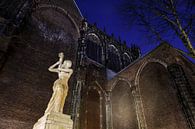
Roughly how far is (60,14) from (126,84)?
862cm

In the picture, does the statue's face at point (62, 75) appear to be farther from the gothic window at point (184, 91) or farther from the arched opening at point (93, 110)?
the arched opening at point (93, 110)

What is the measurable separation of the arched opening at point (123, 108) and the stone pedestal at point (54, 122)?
7711 millimetres

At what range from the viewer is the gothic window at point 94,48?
16.2 m

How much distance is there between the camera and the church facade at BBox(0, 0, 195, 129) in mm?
8836

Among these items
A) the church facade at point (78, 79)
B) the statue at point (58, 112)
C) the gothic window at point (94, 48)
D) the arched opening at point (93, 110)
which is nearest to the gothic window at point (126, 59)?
the gothic window at point (94, 48)

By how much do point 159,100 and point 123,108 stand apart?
10.9 ft

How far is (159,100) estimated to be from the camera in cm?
990

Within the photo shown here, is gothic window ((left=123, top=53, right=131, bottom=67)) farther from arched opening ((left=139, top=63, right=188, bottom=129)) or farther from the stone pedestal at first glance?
the stone pedestal

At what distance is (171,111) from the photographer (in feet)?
29.4

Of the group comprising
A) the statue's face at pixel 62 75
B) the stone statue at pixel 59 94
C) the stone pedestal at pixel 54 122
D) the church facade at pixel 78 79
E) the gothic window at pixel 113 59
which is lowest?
the stone pedestal at pixel 54 122

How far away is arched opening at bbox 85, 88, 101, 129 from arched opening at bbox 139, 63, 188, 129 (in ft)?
12.4

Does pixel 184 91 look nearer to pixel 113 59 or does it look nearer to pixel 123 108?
pixel 123 108

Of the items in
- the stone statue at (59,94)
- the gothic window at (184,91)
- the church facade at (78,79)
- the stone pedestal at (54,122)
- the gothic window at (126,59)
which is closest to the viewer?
the stone pedestal at (54,122)

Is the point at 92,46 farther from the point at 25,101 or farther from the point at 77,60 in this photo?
the point at 25,101
